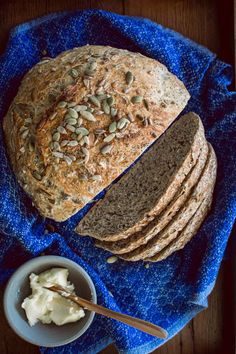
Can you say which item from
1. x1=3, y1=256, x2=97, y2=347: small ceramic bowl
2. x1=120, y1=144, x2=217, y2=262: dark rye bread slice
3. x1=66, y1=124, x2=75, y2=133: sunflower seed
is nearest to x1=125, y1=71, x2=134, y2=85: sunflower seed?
x1=66, y1=124, x2=75, y2=133: sunflower seed

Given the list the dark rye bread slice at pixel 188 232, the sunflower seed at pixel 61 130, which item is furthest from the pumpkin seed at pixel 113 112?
the dark rye bread slice at pixel 188 232

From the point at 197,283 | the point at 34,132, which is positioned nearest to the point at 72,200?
the point at 34,132

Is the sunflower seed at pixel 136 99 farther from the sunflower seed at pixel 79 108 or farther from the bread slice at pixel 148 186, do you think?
the bread slice at pixel 148 186

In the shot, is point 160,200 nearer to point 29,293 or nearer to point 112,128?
point 112,128

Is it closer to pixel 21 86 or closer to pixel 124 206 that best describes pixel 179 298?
pixel 124 206

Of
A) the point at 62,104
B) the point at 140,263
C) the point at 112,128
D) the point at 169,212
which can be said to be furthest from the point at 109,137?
the point at 140,263

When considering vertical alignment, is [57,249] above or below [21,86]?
below

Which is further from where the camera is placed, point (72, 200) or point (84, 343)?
point (84, 343)
